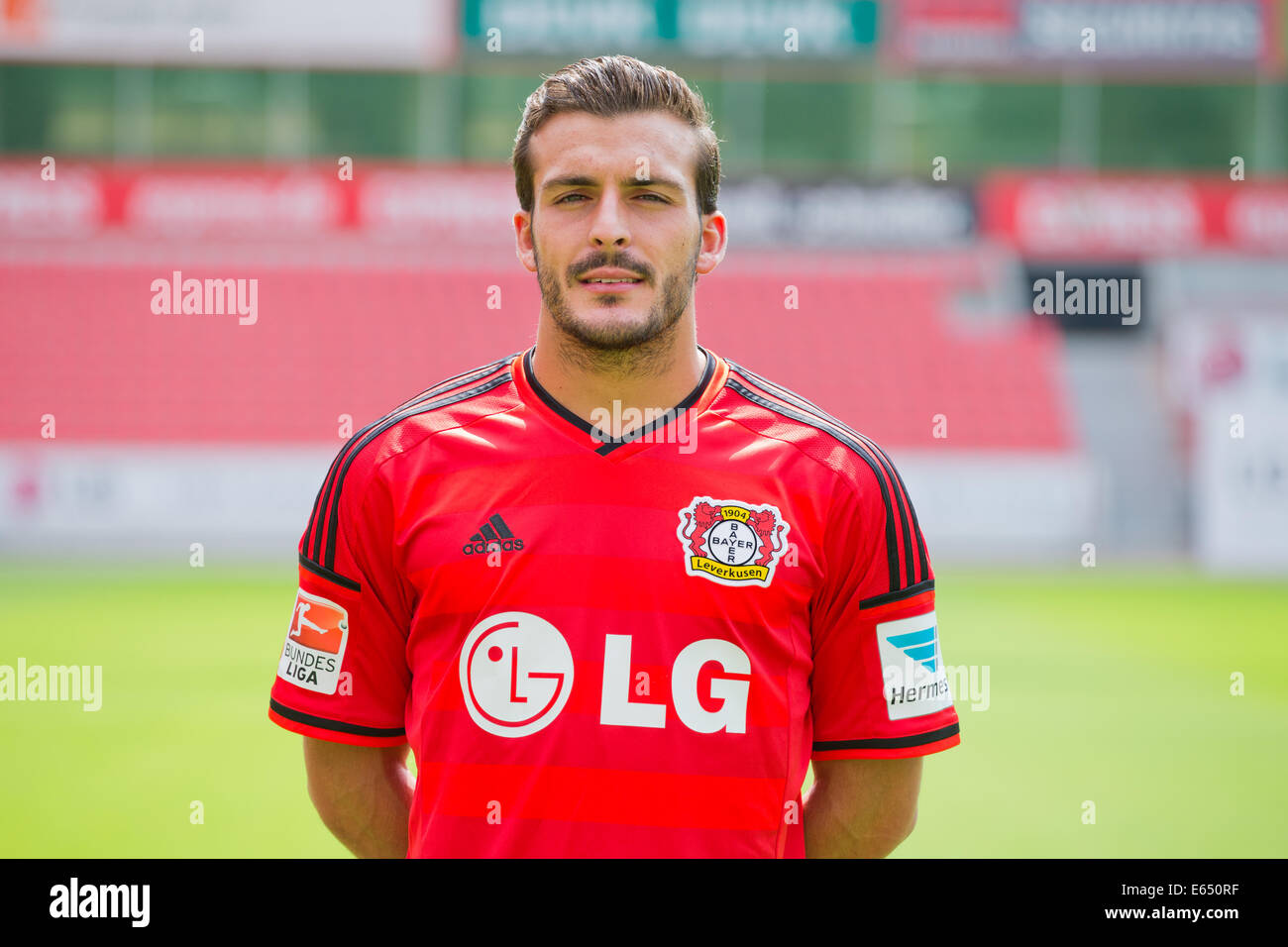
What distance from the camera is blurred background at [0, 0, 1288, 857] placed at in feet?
49.0

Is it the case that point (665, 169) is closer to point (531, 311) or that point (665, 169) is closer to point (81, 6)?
point (531, 311)

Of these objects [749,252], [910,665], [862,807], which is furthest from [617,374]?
[749,252]

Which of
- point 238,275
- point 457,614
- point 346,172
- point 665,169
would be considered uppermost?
point 346,172

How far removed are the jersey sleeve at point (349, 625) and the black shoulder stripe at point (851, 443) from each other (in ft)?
2.06

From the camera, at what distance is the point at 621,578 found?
187cm

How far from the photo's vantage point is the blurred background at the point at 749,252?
14.9 meters

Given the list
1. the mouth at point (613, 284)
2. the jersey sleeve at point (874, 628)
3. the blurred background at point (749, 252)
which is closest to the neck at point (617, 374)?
the mouth at point (613, 284)

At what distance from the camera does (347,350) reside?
59.5 ft

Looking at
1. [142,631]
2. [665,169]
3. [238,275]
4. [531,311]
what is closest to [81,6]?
[238,275]

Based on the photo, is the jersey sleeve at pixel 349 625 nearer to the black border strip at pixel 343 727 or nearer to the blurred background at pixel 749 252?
the black border strip at pixel 343 727

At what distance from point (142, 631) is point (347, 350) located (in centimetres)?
915

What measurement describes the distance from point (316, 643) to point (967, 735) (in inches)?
221

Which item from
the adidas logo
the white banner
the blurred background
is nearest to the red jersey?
the adidas logo

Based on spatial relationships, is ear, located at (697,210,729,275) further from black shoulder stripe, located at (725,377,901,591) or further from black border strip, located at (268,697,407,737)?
black border strip, located at (268,697,407,737)
